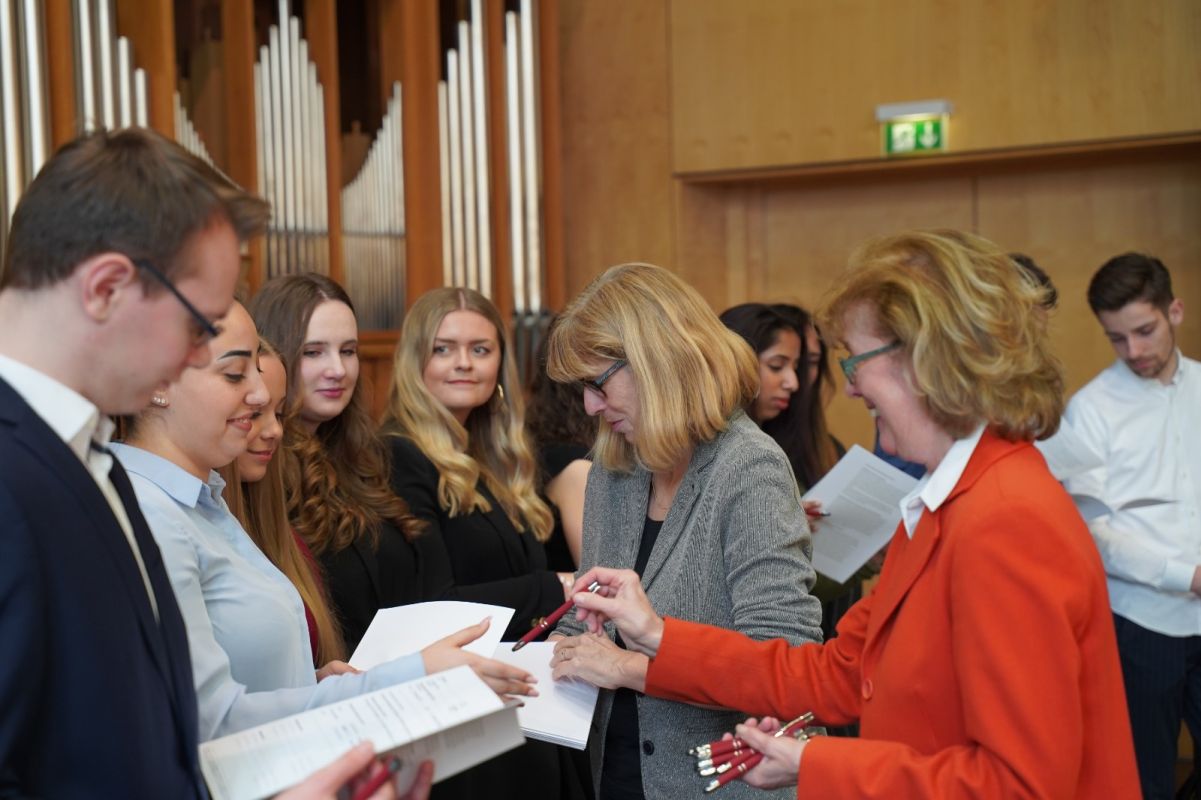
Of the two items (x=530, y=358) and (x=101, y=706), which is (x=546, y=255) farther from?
(x=101, y=706)

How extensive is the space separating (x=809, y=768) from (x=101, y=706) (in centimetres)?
89

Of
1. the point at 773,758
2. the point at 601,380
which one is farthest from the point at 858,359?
the point at 601,380

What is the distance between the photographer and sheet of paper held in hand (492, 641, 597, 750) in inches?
77.0

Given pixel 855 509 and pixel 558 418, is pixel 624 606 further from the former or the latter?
pixel 558 418

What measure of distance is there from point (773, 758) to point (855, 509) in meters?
A: 1.66

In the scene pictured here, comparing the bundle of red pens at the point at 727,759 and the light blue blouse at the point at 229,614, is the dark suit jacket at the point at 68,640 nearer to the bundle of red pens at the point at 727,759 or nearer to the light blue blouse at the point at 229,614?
the light blue blouse at the point at 229,614

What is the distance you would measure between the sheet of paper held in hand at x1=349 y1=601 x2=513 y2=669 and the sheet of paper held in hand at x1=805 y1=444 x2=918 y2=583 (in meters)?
1.33

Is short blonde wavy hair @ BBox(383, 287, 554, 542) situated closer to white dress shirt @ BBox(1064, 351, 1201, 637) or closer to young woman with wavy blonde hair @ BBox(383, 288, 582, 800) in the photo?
young woman with wavy blonde hair @ BBox(383, 288, 582, 800)

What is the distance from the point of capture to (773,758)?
62.0 inches

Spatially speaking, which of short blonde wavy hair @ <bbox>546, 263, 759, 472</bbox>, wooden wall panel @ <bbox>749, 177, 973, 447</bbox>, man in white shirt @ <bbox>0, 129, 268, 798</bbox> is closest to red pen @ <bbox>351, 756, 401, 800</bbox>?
man in white shirt @ <bbox>0, 129, 268, 798</bbox>

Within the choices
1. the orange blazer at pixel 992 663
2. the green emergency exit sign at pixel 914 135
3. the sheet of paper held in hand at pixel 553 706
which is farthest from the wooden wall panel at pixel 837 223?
the orange blazer at pixel 992 663

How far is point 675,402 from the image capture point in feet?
6.92

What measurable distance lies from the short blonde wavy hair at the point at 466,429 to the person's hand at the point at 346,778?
1.89 m

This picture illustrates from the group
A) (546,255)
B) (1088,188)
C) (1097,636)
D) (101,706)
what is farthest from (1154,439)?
(101,706)
